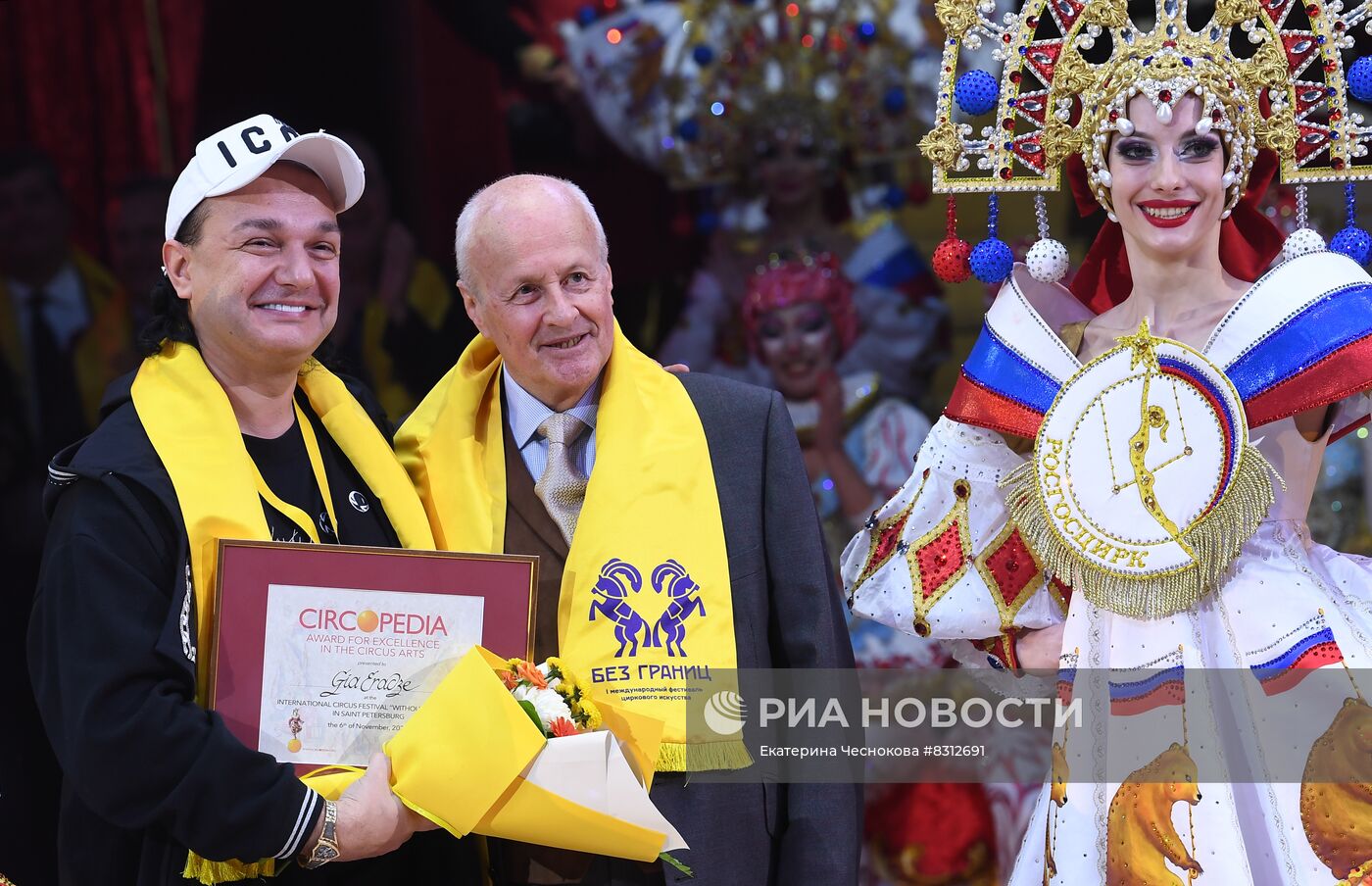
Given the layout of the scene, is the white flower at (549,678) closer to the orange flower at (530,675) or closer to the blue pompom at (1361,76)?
the orange flower at (530,675)

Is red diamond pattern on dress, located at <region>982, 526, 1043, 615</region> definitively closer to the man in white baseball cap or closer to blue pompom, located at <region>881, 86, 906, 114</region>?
the man in white baseball cap

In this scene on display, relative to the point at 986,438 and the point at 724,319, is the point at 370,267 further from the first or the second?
the point at 986,438

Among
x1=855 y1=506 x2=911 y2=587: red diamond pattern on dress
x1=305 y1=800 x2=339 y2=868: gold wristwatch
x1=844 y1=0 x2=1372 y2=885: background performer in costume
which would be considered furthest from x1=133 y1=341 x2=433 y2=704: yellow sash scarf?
x1=844 y1=0 x2=1372 y2=885: background performer in costume

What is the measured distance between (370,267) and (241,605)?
3.25 m

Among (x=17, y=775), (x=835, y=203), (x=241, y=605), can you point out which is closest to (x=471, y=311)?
(x=241, y=605)

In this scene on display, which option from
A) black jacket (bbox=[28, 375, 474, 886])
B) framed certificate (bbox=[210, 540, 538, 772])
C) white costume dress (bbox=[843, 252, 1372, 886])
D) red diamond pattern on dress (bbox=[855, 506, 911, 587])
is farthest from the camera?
red diamond pattern on dress (bbox=[855, 506, 911, 587])

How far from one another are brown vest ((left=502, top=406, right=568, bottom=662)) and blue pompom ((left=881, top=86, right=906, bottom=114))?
3076 mm

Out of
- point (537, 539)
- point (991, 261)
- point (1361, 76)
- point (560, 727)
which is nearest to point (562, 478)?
point (537, 539)

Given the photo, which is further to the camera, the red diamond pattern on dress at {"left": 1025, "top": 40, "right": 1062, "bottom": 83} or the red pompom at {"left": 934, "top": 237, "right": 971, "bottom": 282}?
the red pompom at {"left": 934, "top": 237, "right": 971, "bottom": 282}

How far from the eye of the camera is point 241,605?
2.35 meters

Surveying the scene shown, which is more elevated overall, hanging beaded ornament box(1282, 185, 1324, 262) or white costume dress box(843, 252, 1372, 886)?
hanging beaded ornament box(1282, 185, 1324, 262)

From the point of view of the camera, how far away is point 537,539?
270 cm

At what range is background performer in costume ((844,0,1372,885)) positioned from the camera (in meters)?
2.53

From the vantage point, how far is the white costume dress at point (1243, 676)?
8.17 feet
